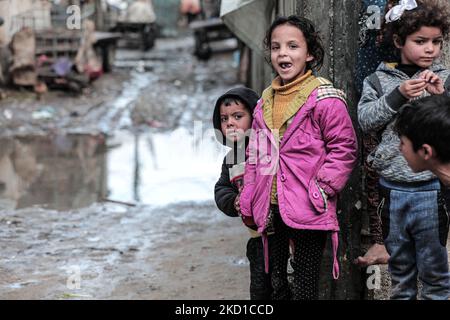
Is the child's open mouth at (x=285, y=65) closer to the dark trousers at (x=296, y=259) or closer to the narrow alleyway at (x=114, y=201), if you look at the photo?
the dark trousers at (x=296, y=259)

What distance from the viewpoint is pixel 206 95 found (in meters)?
15.3

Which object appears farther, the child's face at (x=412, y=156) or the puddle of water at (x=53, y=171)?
the puddle of water at (x=53, y=171)

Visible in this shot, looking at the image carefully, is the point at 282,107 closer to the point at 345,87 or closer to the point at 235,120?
the point at 235,120

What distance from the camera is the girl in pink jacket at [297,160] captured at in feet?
11.1

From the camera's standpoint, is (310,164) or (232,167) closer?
(310,164)

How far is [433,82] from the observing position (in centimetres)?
321

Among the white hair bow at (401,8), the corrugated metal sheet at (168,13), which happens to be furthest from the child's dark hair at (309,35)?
the corrugated metal sheet at (168,13)

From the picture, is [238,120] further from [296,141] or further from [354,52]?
[354,52]

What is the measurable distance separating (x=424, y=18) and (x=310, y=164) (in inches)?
32.3

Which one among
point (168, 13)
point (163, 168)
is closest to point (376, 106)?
point (163, 168)

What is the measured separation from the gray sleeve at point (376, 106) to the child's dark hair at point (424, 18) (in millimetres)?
260

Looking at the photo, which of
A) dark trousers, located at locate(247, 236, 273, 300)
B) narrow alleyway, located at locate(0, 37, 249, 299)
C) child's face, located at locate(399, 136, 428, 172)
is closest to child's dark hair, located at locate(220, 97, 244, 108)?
dark trousers, located at locate(247, 236, 273, 300)

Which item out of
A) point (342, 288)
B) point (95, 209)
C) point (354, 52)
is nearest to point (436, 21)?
point (354, 52)
